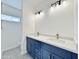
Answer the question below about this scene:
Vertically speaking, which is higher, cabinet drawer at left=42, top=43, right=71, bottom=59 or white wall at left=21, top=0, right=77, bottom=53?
white wall at left=21, top=0, right=77, bottom=53

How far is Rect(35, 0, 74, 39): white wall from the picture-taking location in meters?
2.28

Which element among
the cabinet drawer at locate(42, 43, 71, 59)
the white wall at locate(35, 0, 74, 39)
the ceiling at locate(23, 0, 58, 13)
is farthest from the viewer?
the ceiling at locate(23, 0, 58, 13)

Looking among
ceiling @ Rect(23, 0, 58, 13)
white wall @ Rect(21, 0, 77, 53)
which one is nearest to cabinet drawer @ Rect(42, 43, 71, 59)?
white wall @ Rect(21, 0, 77, 53)

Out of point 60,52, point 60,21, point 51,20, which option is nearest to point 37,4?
point 51,20

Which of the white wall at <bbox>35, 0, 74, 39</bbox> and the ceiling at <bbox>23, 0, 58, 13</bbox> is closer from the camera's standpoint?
the white wall at <bbox>35, 0, 74, 39</bbox>

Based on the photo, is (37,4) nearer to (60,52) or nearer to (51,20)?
(51,20)

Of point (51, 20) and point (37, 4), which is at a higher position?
point (37, 4)

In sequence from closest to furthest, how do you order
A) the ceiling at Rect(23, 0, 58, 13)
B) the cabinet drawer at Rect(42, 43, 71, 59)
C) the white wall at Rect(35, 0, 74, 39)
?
1. the cabinet drawer at Rect(42, 43, 71, 59)
2. the white wall at Rect(35, 0, 74, 39)
3. the ceiling at Rect(23, 0, 58, 13)

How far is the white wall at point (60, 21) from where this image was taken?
89.8 inches

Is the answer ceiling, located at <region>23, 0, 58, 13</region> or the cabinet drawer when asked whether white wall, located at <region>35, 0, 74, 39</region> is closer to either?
ceiling, located at <region>23, 0, 58, 13</region>

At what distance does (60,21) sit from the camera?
2672 mm

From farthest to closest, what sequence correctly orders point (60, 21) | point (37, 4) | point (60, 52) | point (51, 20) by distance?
point (37, 4), point (51, 20), point (60, 21), point (60, 52)

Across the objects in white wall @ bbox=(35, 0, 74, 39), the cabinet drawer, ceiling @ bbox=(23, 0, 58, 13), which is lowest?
the cabinet drawer

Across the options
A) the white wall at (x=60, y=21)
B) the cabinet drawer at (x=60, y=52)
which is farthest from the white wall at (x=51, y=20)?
the cabinet drawer at (x=60, y=52)
